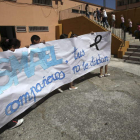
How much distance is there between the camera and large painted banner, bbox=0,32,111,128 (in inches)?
83.1

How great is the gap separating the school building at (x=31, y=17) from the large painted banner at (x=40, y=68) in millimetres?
9093

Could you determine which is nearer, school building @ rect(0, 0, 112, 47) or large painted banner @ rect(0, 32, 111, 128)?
large painted banner @ rect(0, 32, 111, 128)

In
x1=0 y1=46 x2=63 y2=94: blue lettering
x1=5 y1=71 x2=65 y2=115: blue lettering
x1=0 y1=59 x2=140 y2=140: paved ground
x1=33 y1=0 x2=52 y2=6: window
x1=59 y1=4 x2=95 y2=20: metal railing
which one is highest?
x1=33 y1=0 x2=52 y2=6: window

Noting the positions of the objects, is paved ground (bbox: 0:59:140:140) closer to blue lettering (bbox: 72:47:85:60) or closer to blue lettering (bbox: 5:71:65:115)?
blue lettering (bbox: 5:71:65:115)

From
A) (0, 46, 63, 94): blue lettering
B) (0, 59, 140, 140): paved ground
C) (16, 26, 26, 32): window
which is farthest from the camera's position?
(16, 26, 26, 32): window

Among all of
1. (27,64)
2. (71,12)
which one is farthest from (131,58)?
(71,12)

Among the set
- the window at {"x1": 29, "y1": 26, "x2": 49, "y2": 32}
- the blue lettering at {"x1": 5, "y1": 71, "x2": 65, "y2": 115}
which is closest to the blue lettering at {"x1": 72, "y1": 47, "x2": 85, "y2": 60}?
the blue lettering at {"x1": 5, "y1": 71, "x2": 65, "y2": 115}

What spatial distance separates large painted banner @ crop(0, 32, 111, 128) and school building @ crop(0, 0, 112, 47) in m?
9.09

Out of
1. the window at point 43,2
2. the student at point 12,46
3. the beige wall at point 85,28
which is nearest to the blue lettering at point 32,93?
the student at point 12,46

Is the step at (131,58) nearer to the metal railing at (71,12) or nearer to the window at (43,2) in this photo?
the metal railing at (71,12)

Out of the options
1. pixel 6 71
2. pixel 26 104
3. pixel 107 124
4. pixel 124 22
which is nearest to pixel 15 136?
pixel 26 104

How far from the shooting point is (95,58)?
4.14 meters

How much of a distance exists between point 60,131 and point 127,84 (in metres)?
2.70

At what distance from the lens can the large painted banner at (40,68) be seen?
2111mm
